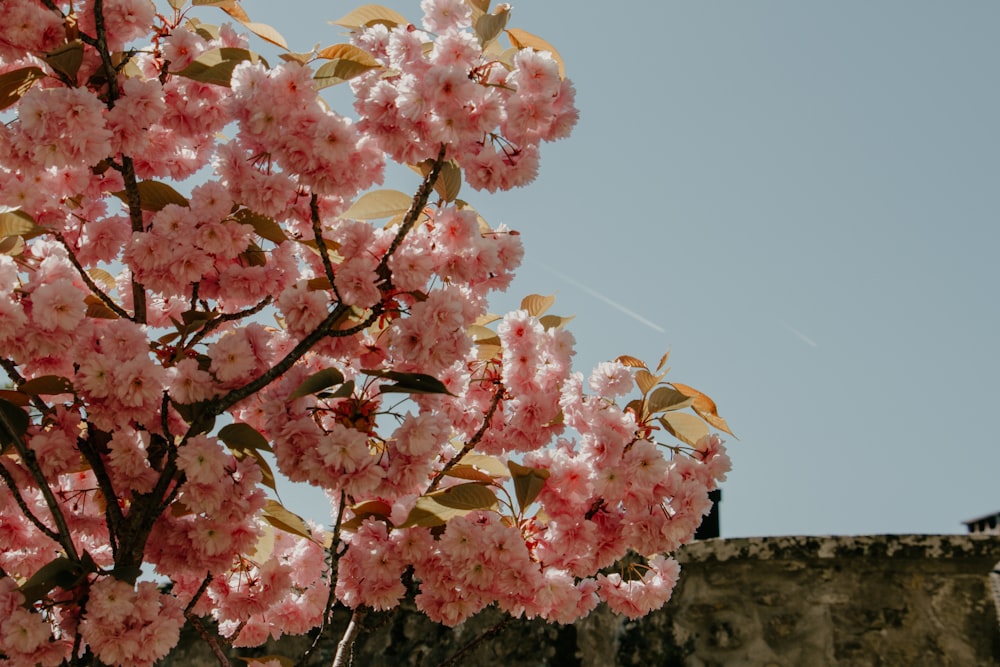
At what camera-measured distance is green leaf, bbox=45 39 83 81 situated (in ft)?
6.70

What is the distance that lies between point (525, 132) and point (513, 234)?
0.82ft

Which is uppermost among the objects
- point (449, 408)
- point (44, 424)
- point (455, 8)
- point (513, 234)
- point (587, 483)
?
point (455, 8)

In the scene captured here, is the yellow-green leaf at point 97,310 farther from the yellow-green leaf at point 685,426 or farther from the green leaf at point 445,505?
the yellow-green leaf at point 685,426

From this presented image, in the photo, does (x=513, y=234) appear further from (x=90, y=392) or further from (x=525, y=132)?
(x=90, y=392)

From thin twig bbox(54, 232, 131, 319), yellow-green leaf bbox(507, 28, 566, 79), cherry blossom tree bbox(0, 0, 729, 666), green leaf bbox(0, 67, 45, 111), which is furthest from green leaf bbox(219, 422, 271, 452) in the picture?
yellow-green leaf bbox(507, 28, 566, 79)

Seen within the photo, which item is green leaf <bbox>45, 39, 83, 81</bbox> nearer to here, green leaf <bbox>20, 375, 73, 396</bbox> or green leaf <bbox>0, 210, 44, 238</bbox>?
Result: green leaf <bbox>0, 210, 44, 238</bbox>

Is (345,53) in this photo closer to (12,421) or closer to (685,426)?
(12,421)

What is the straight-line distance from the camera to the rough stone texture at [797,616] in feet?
10.8

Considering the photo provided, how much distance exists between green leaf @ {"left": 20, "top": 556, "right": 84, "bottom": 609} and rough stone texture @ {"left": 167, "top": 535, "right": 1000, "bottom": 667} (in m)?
1.37

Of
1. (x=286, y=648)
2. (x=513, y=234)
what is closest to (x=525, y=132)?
(x=513, y=234)

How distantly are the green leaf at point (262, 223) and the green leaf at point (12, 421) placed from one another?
609 mm

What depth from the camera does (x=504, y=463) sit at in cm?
262

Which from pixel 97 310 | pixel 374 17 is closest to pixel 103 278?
pixel 97 310

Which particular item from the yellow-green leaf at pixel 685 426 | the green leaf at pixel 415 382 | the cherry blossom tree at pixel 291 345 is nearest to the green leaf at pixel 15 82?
the cherry blossom tree at pixel 291 345
